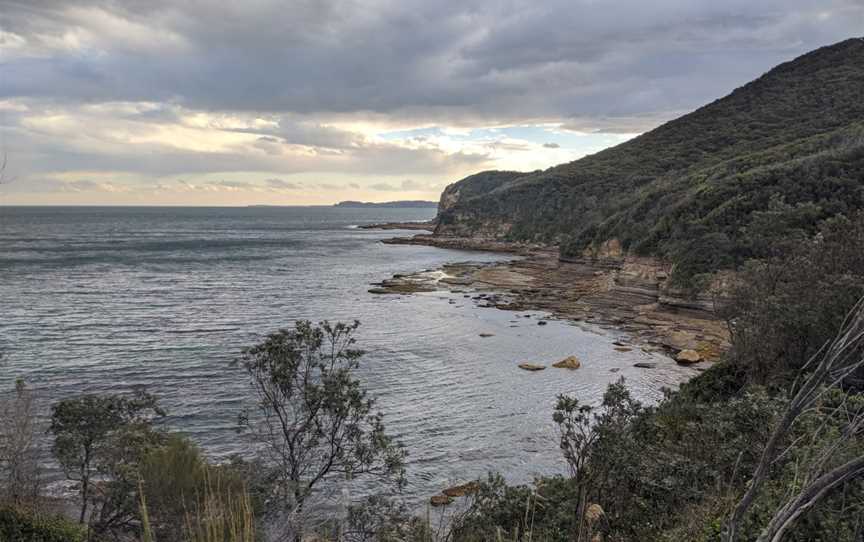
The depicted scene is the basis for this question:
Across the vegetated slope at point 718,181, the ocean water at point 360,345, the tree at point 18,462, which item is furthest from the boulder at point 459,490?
the vegetated slope at point 718,181

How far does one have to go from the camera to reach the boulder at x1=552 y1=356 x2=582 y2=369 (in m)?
34.4

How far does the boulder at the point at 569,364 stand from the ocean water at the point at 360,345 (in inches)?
25.1

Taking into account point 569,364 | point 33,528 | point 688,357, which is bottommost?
point 569,364

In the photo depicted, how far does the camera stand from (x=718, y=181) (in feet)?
202

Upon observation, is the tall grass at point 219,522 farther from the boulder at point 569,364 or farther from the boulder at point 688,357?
the boulder at point 688,357

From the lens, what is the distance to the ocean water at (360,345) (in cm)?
2370

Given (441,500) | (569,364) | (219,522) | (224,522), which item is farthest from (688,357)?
(224,522)

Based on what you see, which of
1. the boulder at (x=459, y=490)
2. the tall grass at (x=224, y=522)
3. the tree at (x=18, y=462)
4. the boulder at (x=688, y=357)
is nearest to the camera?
the tall grass at (x=224, y=522)

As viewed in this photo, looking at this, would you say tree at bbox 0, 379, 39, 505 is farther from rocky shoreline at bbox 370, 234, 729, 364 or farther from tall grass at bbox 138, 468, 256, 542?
rocky shoreline at bbox 370, 234, 729, 364

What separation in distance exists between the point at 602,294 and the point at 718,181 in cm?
1926

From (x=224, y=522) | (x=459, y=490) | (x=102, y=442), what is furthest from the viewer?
(x=459, y=490)

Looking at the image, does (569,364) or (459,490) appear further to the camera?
(569,364)

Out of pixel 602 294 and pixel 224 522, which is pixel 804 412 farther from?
pixel 602 294

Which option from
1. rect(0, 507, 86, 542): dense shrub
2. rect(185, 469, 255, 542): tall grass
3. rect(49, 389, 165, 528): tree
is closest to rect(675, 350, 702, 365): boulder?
Answer: rect(49, 389, 165, 528): tree
